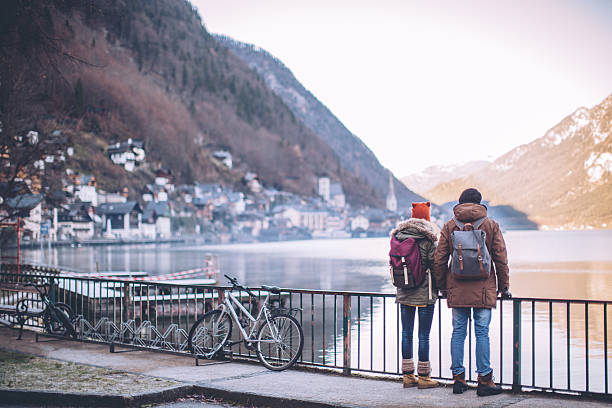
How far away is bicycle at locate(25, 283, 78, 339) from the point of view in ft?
39.4

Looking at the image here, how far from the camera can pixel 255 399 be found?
7.29 meters

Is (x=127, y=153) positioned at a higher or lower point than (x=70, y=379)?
higher

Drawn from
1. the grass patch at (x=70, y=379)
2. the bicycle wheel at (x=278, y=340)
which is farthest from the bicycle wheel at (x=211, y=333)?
the grass patch at (x=70, y=379)

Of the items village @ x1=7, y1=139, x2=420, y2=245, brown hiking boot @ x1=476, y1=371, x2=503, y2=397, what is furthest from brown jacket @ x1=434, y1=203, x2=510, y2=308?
village @ x1=7, y1=139, x2=420, y2=245

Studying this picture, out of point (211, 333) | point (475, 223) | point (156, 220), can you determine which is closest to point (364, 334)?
point (211, 333)

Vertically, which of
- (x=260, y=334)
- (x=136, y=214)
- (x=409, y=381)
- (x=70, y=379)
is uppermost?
(x=136, y=214)

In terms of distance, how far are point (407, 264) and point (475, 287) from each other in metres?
0.81

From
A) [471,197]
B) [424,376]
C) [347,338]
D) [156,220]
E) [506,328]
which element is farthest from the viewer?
[156,220]

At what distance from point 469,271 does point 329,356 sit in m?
14.0

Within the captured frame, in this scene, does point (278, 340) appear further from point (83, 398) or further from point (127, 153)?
point (127, 153)

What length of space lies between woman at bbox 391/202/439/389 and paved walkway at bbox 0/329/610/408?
0.22m

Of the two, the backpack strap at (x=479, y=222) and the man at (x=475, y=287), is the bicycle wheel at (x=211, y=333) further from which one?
the backpack strap at (x=479, y=222)

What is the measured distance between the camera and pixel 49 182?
34.5 m

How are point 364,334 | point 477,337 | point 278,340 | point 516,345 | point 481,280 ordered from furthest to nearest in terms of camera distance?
point 364,334 < point 278,340 < point 516,345 < point 477,337 < point 481,280
